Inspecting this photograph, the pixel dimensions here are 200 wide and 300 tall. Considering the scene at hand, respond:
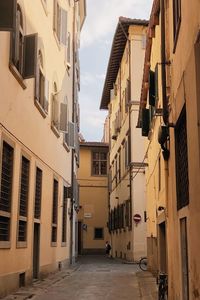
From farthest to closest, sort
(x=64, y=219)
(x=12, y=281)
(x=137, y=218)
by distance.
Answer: (x=137, y=218) < (x=64, y=219) < (x=12, y=281)

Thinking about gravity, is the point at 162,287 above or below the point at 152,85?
below

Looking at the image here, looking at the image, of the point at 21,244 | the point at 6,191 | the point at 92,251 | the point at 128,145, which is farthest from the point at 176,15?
the point at 92,251

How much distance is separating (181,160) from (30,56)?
6.22 meters

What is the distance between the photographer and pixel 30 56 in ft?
44.4

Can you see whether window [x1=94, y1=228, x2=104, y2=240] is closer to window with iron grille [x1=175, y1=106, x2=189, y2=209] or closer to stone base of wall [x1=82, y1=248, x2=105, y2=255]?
stone base of wall [x1=82, y1=248, x2=105, y2=255]

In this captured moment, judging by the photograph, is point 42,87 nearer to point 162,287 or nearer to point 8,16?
point 8,16

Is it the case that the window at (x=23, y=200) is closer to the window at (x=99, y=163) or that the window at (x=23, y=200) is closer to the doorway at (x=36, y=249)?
the doorway at (x=36, y=249)

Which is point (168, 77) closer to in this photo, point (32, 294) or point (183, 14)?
point (183, 14)

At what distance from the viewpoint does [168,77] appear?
10.6 meters

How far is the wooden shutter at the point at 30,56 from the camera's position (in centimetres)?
1345

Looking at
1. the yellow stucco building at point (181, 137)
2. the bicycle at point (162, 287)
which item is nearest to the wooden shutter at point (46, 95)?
the yellow stucco building at point (181, 137)

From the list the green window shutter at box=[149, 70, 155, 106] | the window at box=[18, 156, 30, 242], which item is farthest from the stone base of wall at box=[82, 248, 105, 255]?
the green window shutter at box=[149, 70, 155, 106]

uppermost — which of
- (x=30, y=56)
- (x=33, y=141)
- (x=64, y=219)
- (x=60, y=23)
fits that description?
(x=60, y=23)

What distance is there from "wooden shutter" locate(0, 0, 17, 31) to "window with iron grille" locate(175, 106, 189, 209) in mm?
3490
